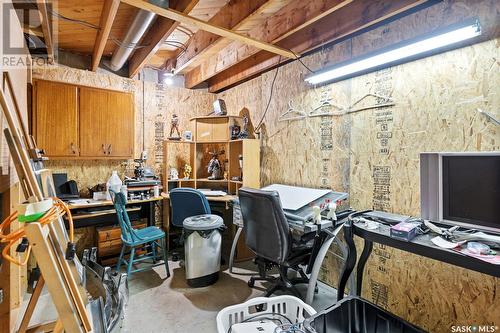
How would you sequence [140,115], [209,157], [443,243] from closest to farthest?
[443,243] < [140,115] < [209,157]

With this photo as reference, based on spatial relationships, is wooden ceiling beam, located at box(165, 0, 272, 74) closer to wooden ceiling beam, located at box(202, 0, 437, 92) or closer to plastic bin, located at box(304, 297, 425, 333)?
wooden ceiling beam, located at box(202, 0, 437, 92)

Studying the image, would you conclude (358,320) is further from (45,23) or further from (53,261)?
(45,23)

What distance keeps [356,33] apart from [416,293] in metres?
2.41

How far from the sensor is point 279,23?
266 centimetres

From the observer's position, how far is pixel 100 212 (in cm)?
312

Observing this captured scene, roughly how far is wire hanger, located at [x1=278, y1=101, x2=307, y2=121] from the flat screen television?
1.57m

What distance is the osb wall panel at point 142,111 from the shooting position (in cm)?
341

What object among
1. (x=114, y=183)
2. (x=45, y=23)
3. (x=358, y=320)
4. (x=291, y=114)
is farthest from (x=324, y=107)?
(x=114, y=183)

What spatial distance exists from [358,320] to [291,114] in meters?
2.29

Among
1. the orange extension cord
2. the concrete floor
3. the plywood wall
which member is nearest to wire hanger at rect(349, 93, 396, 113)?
the plywood wall

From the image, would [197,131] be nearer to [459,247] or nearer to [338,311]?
[338,311]

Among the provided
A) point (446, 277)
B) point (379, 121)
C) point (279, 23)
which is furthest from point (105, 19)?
point (446, 277)

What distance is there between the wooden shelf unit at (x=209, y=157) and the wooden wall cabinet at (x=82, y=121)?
2.15 feet

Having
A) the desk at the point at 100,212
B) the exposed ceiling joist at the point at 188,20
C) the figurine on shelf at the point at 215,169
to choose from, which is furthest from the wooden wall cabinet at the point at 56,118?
the exposed ceiling joist at the point at 188,20
